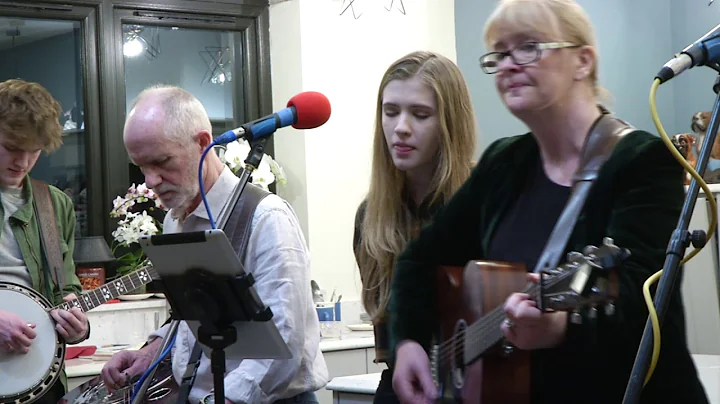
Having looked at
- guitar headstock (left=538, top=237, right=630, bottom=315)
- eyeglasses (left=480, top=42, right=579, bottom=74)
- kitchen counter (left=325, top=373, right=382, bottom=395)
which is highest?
eyeglasses (left=480, top=42, right=579, bottom=74)

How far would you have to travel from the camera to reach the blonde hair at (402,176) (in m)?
2.12

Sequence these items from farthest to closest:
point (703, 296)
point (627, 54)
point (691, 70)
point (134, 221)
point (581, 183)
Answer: point (627, 54) → point (691, 70) → point (134, 221) → point (703, 296) → point (581, 183)

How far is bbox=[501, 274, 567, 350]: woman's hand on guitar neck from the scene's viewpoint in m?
1.38

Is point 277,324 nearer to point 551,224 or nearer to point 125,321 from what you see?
point 551,224

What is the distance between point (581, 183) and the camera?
1514mm

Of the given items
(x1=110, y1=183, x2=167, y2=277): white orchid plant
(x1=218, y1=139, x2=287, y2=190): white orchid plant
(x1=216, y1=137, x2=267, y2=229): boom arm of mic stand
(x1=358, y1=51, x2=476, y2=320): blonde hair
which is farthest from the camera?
(x1=218, y1=139, x2=287, y2=190): white orchid plant

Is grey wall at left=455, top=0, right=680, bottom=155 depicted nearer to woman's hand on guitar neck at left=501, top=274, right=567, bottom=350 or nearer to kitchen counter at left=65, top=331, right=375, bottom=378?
kitchen counter at left=65, top=331, right=375, bottom=378

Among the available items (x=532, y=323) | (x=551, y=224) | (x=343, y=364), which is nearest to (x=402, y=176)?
(x=551, y=224)

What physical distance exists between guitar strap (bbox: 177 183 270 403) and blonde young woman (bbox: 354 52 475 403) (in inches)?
10.7

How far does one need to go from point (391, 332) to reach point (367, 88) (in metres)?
3.29

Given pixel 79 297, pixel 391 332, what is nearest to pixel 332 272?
pixel 79 297

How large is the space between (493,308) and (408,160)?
632mm

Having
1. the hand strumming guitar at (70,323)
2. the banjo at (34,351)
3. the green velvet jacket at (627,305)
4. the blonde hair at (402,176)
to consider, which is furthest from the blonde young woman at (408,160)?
the hand strumming guitar at (70,323)

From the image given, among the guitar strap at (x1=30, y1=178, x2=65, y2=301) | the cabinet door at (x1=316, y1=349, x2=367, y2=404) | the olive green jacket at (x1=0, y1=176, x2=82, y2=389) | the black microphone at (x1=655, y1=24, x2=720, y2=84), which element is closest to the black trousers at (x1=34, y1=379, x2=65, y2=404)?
the olive green jacket at (x1=0, y1=176, x2=82, y2=389)
